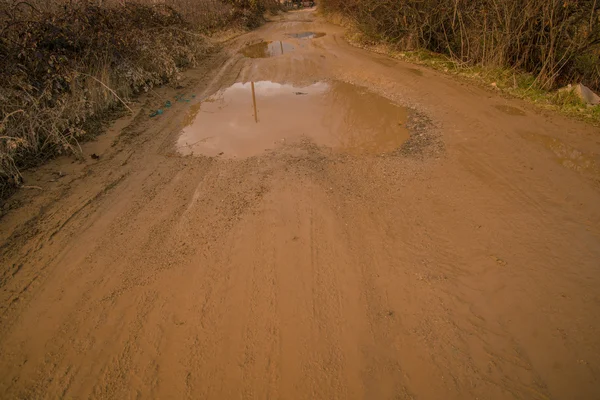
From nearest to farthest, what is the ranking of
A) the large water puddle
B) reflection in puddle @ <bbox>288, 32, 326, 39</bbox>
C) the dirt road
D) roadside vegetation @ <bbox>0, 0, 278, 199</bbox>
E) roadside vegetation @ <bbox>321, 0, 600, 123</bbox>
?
the dirt road → roadside vegetation @ <bbox>0, 0, 278, 199</bbox> → the large water puddle → roadside vegetation @ <bbox>321, 0, 600, 123</bbox> → reflection in puddle @ <bbox>288, 32, 326, 39</bbox>

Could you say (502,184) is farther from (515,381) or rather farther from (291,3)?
(291,3)

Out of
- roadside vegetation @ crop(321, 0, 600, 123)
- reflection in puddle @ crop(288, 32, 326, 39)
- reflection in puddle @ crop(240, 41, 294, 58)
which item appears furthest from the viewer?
reflection in puddle @ crop(288, 32, 326, 39)

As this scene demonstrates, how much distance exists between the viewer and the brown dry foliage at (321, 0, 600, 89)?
5.79 metres

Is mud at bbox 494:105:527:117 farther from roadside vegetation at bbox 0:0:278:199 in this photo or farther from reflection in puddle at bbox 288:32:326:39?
reflection in puddle at bbox 288:32:326:39

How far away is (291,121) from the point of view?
5539 mm

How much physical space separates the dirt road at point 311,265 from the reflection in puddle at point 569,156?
0.03 m

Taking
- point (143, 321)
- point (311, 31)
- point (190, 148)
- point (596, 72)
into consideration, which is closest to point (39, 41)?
point (190, 148)

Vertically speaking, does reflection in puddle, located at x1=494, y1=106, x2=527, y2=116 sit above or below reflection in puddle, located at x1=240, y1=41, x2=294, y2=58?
below

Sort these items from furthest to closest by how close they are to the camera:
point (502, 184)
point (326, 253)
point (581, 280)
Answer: point (502, 184) < point (326, 253) < point (581, 280)

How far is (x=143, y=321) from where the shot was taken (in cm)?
247

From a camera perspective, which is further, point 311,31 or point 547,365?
point 311,31

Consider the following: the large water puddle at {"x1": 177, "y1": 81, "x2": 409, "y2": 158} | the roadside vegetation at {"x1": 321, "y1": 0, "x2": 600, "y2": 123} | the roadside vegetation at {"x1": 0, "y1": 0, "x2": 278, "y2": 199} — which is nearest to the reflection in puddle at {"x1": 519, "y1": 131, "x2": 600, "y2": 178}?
the roadside vegetation at {"x1": 321, "y1": 0, "x2": 600, "y2": 123}

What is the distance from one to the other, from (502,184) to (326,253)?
2.59 m

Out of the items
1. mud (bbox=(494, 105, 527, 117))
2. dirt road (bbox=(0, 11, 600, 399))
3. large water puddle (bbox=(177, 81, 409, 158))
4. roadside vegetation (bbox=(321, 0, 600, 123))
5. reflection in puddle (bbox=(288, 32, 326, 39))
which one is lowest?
dirt road (bbox=(0, 11, 600, 399))
